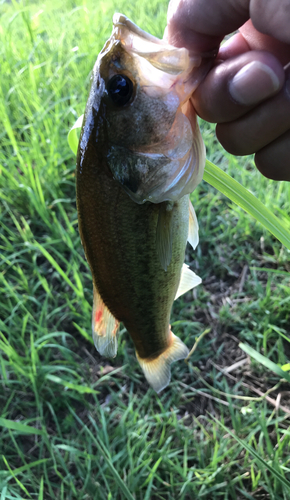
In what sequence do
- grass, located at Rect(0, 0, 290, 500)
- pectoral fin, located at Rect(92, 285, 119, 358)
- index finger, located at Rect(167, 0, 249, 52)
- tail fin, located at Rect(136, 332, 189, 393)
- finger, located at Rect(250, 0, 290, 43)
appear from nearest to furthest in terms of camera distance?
1. finger, located at Rect(250, 0, 290, 43)
2. index finger, located at Rect(167, 0, 249, 52)
3. pectoral fin, located at Rect(92, 285, 119, 358)
4. tail fin, located at Rect(136, 332, 189, 393)
5. grass, located at Rect(0, 0, 290, 500)

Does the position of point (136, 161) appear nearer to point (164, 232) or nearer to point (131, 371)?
point (164, 232)

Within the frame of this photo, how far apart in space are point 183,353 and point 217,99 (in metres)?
1.04

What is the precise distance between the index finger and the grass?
4.03 feet

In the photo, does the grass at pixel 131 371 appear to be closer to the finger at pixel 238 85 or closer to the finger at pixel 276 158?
the finger at pixel 276 158

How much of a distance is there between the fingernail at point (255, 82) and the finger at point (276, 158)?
0.65 feet

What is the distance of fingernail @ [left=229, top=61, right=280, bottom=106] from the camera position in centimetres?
84

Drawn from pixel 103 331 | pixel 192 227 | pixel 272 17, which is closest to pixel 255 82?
pixel 272 17

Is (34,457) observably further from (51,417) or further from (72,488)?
(72,488)

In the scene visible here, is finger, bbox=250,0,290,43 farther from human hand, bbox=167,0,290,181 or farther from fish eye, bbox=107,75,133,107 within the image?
fish eye, bbox=107,75,133,107

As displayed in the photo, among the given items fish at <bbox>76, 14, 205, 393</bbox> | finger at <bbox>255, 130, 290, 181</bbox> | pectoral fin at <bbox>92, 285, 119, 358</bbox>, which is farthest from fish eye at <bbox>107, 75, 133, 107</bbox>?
pectoral fin at <bbox>92, 285, 119, 358</bbox>

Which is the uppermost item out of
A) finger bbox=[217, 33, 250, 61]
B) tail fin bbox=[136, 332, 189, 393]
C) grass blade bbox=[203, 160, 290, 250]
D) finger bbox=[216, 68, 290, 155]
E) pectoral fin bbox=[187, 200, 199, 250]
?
finger bbox=[217, 33, 250, 61]

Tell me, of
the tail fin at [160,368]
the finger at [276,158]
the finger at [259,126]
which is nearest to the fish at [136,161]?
the finger at [259,126]

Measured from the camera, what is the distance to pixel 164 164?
1004 millimetres

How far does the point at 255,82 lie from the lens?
848 mm
